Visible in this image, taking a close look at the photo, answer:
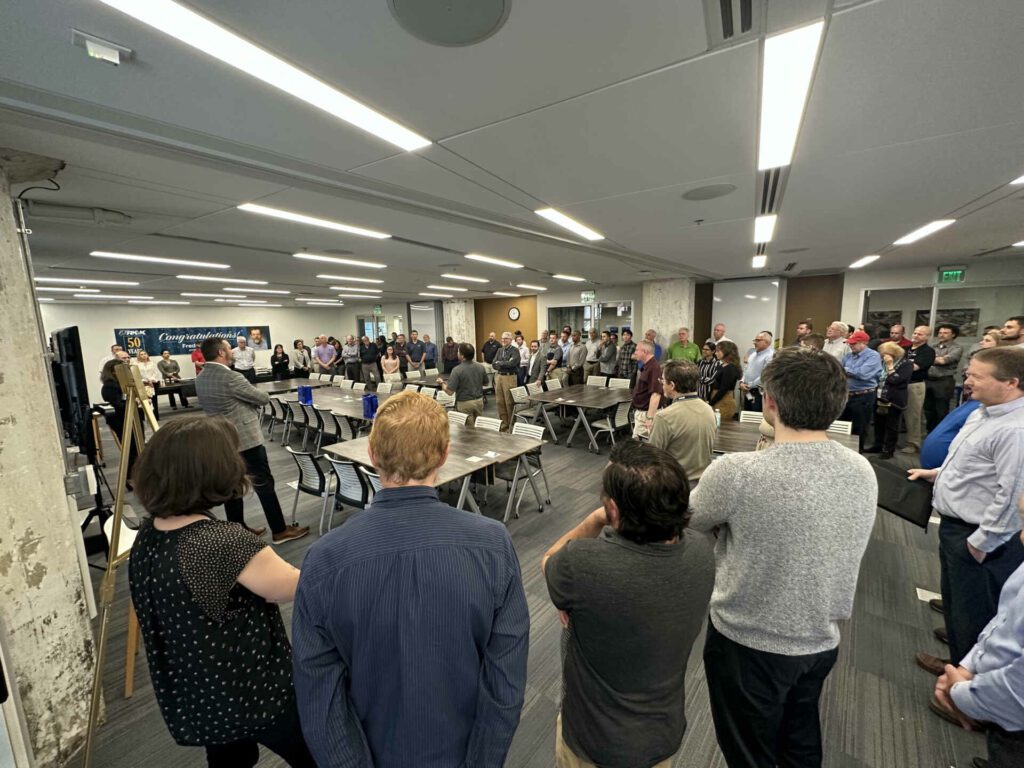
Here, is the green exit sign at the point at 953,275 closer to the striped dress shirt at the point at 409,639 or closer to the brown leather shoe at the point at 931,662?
the brown leather shoe at the point at 931,662

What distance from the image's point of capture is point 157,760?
6.10 ft

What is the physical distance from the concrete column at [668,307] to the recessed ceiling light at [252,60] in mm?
9304

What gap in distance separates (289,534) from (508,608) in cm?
352

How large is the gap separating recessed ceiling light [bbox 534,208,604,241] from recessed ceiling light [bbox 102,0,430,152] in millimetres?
1807

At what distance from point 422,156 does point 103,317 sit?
50.9 feet

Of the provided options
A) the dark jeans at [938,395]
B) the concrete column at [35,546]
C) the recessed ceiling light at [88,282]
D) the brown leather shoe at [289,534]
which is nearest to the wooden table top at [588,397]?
the brown leather shoe at [289,534]

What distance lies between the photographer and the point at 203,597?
3.44 feet

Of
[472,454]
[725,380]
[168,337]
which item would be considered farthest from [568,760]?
[168,337]

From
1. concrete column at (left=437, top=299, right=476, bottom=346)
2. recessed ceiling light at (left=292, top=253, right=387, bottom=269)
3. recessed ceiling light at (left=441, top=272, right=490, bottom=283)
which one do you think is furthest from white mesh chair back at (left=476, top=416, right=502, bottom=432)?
concrete column at (left=437, top=299, right=476, bottom=346)

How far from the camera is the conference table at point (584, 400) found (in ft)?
18.8

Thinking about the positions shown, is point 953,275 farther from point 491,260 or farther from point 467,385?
point 467,385

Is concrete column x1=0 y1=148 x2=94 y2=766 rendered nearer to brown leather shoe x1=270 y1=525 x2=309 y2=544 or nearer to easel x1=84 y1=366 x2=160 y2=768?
easel x1=84 y1=366 x2=160 y2=768

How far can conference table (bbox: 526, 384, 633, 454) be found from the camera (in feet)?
18.8

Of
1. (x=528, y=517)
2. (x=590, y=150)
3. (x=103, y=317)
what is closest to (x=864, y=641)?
(x=528, y=517)
